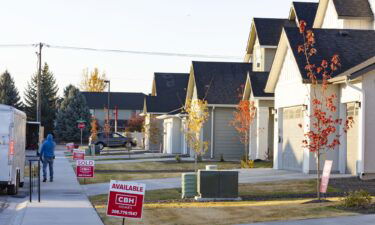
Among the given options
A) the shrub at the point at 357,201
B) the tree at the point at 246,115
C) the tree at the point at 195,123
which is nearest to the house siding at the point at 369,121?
the shrub at the point at 357,201

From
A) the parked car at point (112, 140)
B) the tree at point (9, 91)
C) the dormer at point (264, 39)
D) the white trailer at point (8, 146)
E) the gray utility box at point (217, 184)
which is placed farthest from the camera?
the tree at point (9, 91)

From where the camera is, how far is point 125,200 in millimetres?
12320

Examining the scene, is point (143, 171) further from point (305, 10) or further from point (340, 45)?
point (305, 10)

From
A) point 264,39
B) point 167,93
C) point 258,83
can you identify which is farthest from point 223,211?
point 167,93

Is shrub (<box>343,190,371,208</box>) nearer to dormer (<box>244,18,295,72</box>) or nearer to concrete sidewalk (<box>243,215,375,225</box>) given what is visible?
concrete sidewalk (<box>243,215,375,225</box>)

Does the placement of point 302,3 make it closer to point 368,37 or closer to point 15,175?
point 368,37

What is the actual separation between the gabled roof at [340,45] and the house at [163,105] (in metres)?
29.3

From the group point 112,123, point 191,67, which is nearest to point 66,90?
point 112,123

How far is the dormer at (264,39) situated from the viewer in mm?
42062

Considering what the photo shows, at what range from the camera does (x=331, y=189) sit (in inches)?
882

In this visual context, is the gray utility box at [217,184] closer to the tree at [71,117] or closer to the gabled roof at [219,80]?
the gabled roof at [219,80]

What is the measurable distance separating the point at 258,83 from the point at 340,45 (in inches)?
427

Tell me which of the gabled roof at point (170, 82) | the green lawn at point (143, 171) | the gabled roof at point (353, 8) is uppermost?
the gabled roof at point (353, 8)

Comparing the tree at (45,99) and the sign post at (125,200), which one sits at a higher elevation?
the tree at (45,99)
